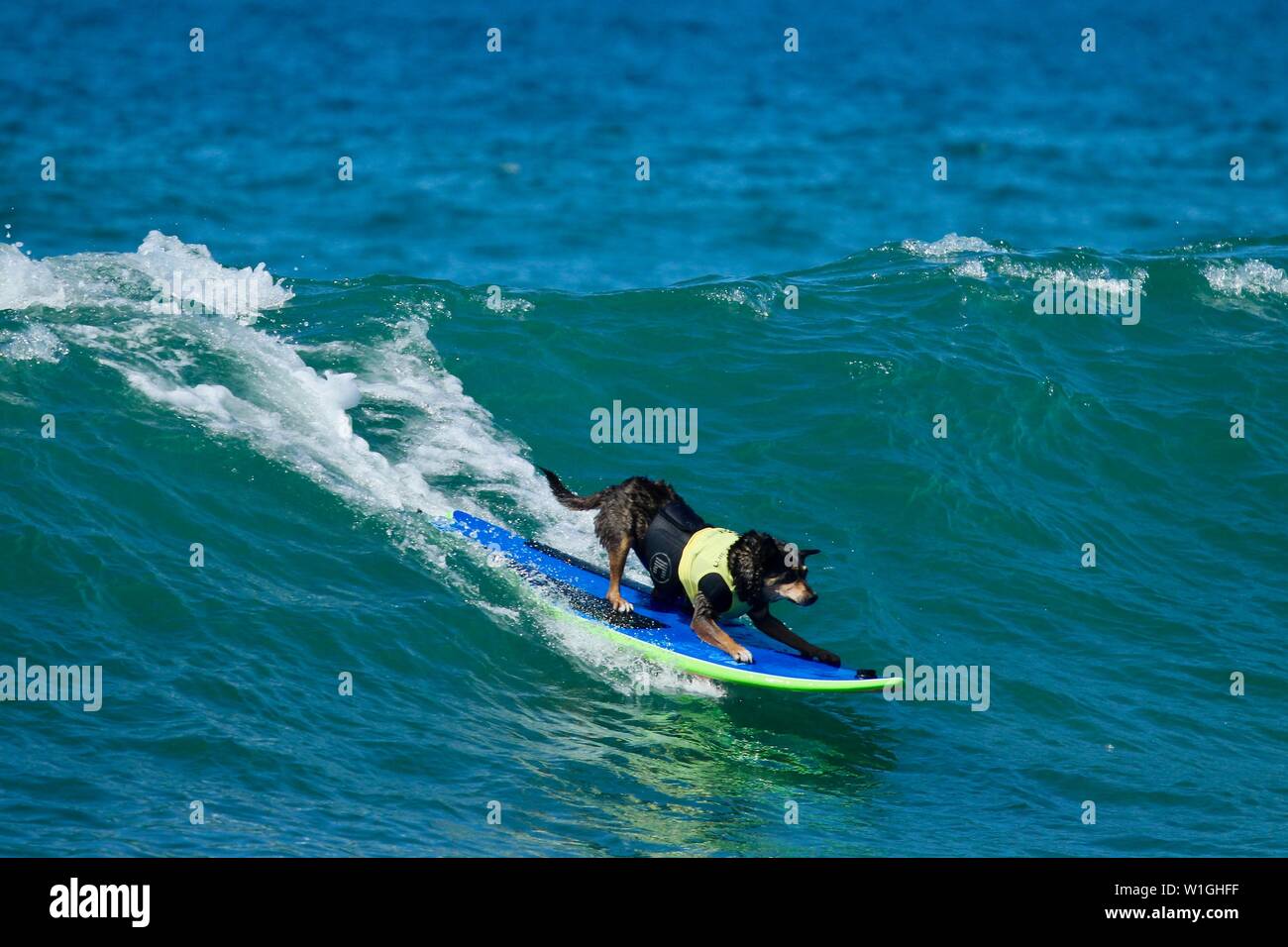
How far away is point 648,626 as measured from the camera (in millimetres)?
14289

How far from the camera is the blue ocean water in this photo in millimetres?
12258

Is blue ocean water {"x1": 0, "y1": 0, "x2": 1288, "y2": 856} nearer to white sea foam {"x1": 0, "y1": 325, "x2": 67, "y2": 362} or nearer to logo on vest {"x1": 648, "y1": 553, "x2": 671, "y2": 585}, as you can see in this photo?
white sea foam {"x1": 0, "y1": 325, "x2": 67, "y2": 362}

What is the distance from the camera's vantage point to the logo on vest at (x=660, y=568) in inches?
569

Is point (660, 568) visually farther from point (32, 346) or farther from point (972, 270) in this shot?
point (972, 270)

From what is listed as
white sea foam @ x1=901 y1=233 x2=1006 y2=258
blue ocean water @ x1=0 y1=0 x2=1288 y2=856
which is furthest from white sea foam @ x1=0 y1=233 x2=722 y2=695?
white sea foam @ x1=901 y1=233 x2=1006 y2=258

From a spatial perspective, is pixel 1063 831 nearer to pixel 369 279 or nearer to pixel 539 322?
pixel 539 322

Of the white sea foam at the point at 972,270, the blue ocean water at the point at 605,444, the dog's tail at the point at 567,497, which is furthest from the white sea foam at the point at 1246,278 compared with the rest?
the dog's tail at the point at 567,497

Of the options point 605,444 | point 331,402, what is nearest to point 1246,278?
point 605,444

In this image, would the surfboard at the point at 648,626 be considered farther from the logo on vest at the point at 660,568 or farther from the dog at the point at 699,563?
the logo on vest at the point at 660,568

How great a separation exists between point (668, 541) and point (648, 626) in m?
0.79

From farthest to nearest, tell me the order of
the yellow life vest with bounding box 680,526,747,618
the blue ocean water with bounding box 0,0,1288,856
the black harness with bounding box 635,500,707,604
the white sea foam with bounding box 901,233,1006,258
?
the white sea foam with bounding box 901,233,1006,258, the black harness with bounding box 635,500,707,604, the yellow life vest with bounding box 680,526,747,618, the blue ocean water with bounding box 0,0,1288,856

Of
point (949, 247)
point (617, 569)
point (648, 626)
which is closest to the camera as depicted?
point (648, 626)

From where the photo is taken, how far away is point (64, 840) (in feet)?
33.7

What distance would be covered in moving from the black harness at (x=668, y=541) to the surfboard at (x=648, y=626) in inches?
14.4
